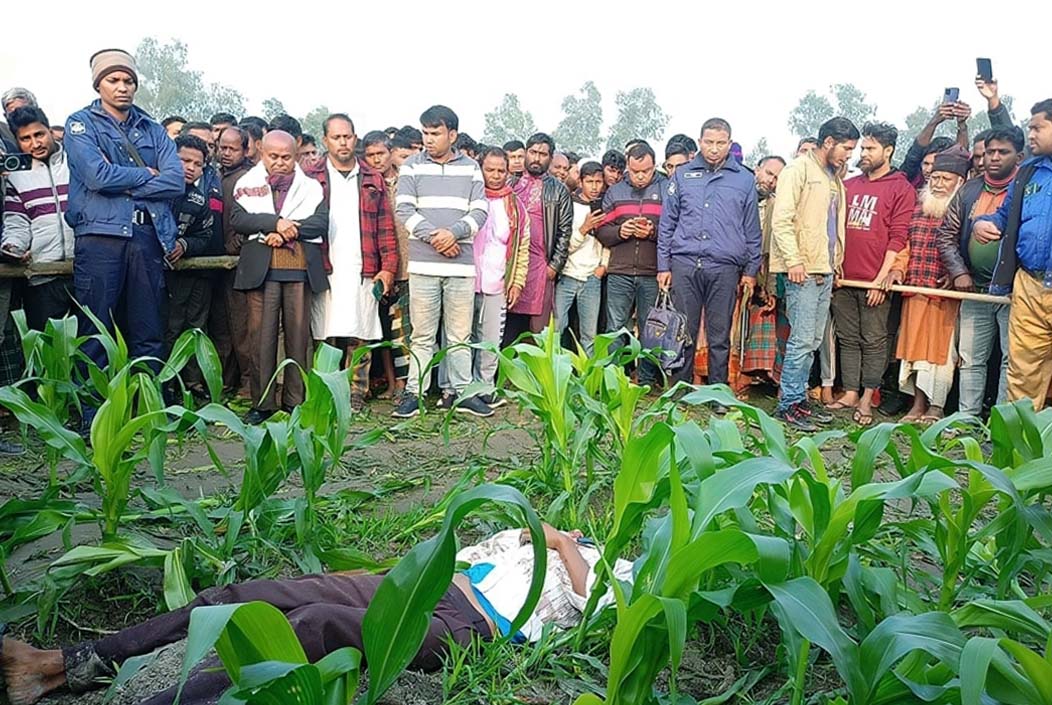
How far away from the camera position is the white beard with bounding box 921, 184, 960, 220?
20.7ft

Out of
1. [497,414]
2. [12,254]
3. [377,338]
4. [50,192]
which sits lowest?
[497,414]

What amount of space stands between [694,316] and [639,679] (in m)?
4.76

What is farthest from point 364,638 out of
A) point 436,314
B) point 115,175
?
point 436,314

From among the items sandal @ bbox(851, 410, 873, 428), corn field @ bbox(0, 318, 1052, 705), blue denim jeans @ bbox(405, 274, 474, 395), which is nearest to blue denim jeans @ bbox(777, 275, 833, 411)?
sandal @ bbox(851, 410, 873, 428)

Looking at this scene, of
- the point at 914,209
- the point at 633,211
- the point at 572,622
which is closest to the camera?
the point at 572,622

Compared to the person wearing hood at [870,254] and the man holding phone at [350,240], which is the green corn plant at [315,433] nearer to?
the man holding phone at [350,240]

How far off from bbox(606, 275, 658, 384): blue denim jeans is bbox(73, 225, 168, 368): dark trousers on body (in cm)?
329

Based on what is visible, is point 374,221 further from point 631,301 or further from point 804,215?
point 804,215

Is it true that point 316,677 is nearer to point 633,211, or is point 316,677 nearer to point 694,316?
point 694,316

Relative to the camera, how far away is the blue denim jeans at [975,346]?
6.05 metres

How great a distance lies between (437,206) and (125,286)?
1.97 m

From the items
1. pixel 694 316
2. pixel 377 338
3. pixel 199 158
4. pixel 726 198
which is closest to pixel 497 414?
pixel 377 338

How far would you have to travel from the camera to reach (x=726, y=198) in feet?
21.0

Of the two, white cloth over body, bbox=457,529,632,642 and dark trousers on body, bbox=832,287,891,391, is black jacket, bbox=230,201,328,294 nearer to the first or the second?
white cloth over body, bbox=457,529,632,642
